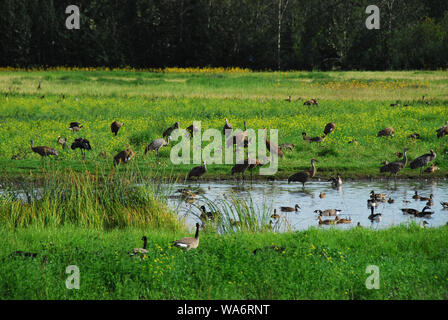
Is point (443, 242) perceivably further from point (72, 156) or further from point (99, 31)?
point (99, 31)

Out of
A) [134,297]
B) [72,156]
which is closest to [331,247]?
[134,297]

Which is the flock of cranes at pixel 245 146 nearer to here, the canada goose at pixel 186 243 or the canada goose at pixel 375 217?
the canada goose at pixel 375 217

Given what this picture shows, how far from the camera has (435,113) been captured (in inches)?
1289

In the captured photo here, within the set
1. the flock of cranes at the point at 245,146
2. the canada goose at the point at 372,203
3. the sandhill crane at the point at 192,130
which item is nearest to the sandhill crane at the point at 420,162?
the flock of cranes at the point at 245,146

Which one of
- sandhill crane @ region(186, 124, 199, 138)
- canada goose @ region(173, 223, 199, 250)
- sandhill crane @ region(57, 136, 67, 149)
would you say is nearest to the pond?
canada goose @ region(173, 223, 199, 250)

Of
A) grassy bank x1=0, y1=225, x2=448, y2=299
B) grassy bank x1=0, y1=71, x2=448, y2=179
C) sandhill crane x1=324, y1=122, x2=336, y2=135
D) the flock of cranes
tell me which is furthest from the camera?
sandhill crane x1=324, y1=122, x2=336, y2=135

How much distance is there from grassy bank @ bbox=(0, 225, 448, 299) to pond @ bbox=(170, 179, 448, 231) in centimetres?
328

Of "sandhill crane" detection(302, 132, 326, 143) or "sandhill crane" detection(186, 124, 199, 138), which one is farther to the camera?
"sandhill crane" detection(186, 124, 199, 138)

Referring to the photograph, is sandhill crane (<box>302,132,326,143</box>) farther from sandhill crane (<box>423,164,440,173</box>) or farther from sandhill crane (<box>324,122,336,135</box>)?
sandhill crane (<box>423,164,440,173</box>)

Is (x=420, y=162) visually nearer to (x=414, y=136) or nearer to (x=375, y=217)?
(x=414, y=136)

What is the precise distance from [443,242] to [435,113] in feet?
72.1

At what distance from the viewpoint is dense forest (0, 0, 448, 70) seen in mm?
74375

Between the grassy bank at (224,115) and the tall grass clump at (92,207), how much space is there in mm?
799

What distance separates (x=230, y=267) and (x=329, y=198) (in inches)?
362
